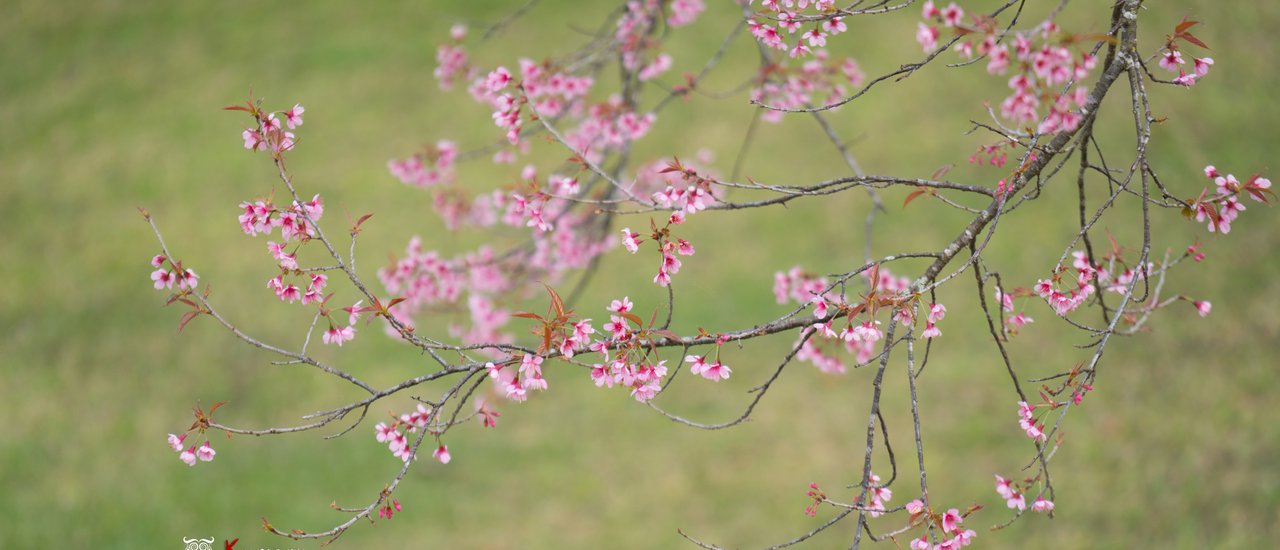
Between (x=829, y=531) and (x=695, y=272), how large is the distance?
2984 mm

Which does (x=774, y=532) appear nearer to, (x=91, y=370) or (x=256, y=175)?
(x=91, y=370)

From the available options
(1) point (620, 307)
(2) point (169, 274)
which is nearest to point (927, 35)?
(1) point (620, 307)

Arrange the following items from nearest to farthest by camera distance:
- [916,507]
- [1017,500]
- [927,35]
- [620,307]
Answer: [916,507] → [620,307] → [1017,500] → [927,35]

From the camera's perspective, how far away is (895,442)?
6531 mm

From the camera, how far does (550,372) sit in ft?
24.3

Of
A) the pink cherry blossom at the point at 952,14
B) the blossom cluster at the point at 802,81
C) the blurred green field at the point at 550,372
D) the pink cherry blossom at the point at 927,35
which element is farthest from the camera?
the blurred green field at the point at 550,372

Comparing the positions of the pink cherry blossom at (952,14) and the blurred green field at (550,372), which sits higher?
the blurred green field at (550,372)

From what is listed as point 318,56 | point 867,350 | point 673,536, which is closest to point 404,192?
point 318,56

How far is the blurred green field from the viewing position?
5.88 metres

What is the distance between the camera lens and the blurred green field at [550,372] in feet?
19.3

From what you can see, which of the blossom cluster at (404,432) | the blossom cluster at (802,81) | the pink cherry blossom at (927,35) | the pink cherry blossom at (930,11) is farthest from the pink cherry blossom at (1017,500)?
the blossom cluster at (802,81)

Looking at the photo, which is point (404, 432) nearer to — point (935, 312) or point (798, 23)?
point (935, 312)

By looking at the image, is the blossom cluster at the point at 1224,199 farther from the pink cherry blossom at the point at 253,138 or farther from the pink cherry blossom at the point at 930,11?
the pink cherry blossom at the point at 253,138

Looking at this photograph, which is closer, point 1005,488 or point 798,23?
point 1005,488
